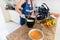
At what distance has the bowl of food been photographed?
43.5 inches

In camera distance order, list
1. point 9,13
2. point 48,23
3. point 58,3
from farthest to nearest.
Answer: point 9,13 < point 58,3 < point 48,23

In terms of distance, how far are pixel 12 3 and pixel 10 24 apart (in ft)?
1.31

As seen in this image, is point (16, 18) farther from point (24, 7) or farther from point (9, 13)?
point (24, 7)

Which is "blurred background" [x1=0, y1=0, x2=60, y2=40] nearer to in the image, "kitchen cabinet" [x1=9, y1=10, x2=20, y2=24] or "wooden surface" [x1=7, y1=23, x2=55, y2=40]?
"kitchen cabinet" [x1=9, y1=10, x2=20, y2=24]

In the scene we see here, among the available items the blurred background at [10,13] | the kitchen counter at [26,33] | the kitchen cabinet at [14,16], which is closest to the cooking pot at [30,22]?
the kitchen counter at [26,33]

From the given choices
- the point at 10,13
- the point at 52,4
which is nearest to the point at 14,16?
the point at 10,13

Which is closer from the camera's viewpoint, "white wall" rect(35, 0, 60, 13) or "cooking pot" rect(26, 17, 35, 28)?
"cooking pot" rect(26, 17, 35, 28)

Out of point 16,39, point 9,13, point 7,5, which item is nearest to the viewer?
point 16,39

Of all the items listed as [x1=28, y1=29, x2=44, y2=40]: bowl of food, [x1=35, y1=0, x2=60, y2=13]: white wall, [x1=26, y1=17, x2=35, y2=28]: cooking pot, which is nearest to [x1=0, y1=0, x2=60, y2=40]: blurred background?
[x1=35, y1=0, x2=60, y2=13]: white wall

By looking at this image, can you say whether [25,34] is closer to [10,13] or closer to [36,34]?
[36,34]

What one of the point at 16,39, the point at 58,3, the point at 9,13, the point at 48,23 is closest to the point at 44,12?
the point at 48,23

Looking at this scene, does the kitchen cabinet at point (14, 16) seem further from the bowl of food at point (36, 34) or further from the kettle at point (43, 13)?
the bowl of food at point (36, 34)

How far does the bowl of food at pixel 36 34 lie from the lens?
1.10 metres

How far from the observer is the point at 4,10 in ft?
5.42
